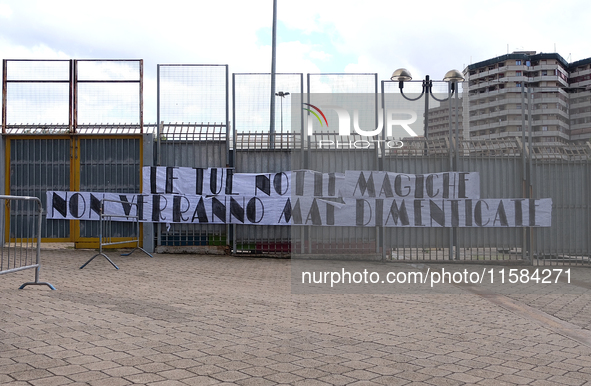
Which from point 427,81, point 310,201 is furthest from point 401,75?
point 310,201

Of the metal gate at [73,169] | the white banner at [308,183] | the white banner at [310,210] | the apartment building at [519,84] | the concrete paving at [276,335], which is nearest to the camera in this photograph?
the concrete paving at [276,335]

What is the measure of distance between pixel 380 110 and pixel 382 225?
3033mm

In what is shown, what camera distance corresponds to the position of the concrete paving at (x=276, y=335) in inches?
160

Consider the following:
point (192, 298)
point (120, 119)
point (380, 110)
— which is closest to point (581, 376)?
point (192, 298)

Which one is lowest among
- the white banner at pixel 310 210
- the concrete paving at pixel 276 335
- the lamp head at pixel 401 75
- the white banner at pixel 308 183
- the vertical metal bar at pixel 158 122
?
the concrete paving at pixel 276 335

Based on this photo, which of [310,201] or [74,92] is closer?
[310,201]

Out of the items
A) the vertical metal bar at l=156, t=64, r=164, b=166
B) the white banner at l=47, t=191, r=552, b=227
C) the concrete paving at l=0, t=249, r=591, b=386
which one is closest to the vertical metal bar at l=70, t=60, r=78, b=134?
the white banner at l=47, t=191, r=552, b=227

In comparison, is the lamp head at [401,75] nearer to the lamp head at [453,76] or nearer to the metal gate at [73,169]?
the lamp head at [453,76]

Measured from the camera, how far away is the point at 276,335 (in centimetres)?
533

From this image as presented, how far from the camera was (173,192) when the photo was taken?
1363cm

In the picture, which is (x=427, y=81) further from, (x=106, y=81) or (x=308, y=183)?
(x=106, y=81)

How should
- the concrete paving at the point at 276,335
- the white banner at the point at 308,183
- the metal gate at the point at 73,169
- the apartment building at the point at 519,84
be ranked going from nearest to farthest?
the concrete paving at the point at 276,335
the white banner at the point at 308,183
the metal gate at the point at 73,169
the apartment building at the point at 519,84

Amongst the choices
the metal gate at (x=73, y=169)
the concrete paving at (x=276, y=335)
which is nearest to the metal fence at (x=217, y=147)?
the metal gate at (x=73, y=169)

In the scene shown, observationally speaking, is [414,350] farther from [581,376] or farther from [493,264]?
[493,264]
